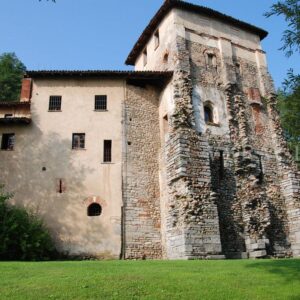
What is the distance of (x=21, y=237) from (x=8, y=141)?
6182 millimetres

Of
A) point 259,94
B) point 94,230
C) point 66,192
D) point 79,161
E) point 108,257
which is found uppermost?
point 259,94

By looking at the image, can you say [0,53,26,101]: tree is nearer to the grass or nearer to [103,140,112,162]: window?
[103,140,112,162]: window

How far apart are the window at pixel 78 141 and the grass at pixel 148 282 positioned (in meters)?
9.52

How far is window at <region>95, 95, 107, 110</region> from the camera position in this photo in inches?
870

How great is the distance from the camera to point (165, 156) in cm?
2081

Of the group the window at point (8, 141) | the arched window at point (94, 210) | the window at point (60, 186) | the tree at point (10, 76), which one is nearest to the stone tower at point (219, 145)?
the arched window at point (94, 210)

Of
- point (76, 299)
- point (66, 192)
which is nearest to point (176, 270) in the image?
point (76, 299)

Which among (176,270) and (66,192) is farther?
(66,192)

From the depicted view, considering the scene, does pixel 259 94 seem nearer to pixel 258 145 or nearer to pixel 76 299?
pixel 258 145

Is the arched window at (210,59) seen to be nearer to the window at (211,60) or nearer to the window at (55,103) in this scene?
the window at (211,60)

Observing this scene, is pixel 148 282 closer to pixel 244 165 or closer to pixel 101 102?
pixel 244 165

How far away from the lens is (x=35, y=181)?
20.0 m

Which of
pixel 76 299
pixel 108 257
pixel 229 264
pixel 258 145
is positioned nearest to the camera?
pixel 76 299

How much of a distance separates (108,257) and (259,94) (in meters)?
13.8
